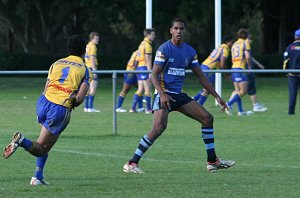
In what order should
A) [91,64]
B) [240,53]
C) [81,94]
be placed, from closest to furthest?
1. [81,94]
2. [240,53]
3. [91,64]

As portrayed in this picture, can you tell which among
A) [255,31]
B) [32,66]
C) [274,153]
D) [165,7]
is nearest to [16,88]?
[274,153]

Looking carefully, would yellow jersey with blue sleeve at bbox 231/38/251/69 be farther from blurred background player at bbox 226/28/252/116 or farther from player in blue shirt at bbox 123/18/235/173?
player in blue shirt at bbox 123/18/235/173

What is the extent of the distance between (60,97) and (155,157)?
4.09 meters

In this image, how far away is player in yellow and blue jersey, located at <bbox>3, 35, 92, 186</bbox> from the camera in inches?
477

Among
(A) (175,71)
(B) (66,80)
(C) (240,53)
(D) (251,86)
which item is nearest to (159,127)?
(A) (175,71)

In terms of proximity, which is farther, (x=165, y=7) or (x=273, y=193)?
(x=165, y=7)

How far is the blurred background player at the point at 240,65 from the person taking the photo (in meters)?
25.3

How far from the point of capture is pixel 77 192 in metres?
11.7

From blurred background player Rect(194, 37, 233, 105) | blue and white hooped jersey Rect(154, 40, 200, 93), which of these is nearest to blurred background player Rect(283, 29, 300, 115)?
blurred background player Rect(194, 37, 233, 105)

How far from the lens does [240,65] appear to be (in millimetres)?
26375

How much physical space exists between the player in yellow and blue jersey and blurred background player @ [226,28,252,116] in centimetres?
1324

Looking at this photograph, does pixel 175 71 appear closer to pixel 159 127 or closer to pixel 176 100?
pixel 176 100

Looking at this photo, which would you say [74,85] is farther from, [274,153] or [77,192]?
[274,153]

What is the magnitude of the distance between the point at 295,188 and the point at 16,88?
1569 cm
